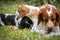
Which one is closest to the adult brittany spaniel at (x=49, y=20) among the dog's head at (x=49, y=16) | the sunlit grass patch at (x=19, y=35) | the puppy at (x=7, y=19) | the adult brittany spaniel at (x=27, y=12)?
the dog's head at (x=49, y=16)

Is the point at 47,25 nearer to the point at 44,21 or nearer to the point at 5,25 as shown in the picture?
the point at 44,21

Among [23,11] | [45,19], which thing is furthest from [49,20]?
[23,11]

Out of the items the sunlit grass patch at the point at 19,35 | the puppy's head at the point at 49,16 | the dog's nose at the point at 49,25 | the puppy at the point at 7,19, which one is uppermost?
the puppy's head at the point at 49,16

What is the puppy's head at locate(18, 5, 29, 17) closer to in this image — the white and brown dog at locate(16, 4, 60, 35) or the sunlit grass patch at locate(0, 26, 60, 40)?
the white and brown dog at locate(16, 4, 60, 35)

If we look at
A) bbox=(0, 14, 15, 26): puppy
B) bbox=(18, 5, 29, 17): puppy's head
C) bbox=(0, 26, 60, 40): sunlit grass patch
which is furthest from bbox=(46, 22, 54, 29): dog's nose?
bbox=(0, 14, 15, 26): puppy

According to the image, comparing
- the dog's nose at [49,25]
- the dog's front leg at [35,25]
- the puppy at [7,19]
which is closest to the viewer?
the dog's nose at [49,25]

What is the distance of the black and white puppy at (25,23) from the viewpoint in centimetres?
459

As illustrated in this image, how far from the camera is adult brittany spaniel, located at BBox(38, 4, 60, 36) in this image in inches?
168

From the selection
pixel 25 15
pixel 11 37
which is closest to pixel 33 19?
pixel 25 15

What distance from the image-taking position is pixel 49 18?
4258mm

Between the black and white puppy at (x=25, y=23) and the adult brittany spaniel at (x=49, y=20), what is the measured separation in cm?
24

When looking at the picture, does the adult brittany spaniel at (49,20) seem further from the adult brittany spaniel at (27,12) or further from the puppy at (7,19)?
the puppy at (7,19)

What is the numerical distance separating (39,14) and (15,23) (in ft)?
1.56

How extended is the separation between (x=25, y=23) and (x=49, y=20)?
17.5 inches
